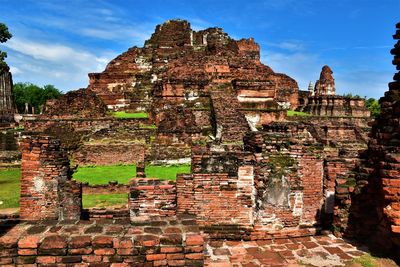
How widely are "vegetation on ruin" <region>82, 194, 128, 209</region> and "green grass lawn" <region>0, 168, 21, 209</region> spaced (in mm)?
2187

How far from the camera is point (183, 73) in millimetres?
26109

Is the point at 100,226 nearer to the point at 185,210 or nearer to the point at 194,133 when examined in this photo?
the point at 185,210

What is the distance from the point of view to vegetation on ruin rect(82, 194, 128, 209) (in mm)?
10484

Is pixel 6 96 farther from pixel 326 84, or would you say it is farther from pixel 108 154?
pixel 326 84

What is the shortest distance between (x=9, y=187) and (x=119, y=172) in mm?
→ 4451

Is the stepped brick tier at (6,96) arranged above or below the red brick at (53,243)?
above

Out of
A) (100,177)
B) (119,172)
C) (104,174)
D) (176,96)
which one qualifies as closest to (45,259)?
(100,177)

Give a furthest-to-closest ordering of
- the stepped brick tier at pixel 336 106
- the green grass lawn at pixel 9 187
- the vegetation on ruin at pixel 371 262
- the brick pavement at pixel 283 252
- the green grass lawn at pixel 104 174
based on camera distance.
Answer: the stepped brick tier at pixel 336 106
the green grass lawn at pixel 104 174
the green grass lawn at pixel 9 187
the brick pavement at pixel 283 252
the vegetation on ruin at pixel 371 262

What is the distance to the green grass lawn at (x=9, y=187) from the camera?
11.2 metres

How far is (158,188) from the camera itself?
253 inches

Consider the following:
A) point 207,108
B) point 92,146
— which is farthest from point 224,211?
point 207,108

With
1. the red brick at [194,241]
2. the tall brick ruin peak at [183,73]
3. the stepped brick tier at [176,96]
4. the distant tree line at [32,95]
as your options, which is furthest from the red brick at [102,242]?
the distant tree line at [32,95]

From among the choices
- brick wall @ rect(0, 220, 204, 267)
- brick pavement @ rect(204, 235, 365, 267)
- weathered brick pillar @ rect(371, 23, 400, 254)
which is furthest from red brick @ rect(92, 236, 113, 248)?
weathered brick pillar @ rect(371, 23, 400, 254)

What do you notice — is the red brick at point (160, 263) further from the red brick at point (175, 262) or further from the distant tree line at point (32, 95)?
the distant tree line at point (32, 95)
